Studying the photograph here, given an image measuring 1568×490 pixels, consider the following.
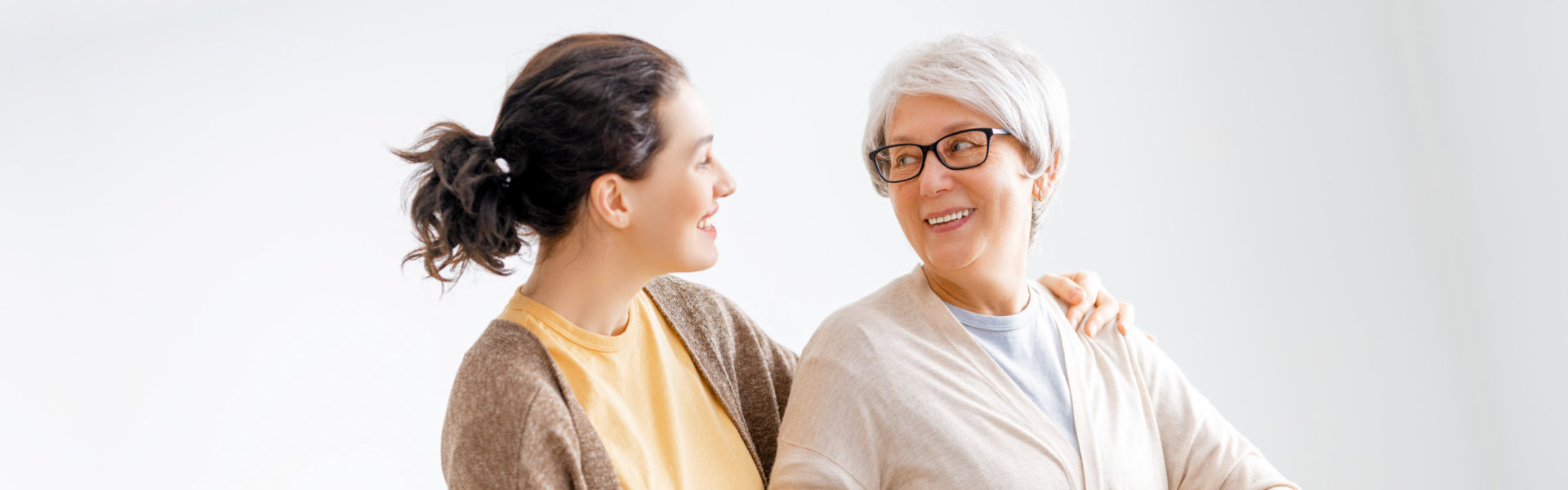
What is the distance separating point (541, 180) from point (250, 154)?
5.72 ft

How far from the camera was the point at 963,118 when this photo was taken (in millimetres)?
1612

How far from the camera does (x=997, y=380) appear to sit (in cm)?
161

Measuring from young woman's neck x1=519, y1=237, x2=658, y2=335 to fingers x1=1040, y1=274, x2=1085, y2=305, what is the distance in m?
0.77

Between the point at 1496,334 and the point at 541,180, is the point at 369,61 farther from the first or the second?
the point at 1496,334

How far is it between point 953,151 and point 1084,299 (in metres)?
0.42

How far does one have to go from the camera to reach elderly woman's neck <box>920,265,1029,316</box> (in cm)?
167

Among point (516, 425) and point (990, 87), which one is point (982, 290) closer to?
point (990, 87)

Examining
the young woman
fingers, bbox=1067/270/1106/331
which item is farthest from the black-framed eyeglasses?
fingers, bbox=1067/270/1106/331

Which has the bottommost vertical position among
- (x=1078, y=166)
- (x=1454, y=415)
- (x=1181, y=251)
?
(x=1454, y=415)

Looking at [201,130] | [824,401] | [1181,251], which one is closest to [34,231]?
[201,130]

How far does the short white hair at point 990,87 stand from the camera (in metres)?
1.61

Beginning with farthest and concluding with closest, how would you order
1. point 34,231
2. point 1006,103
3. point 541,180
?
point 34,231 < point 1006,103 < point 541,180

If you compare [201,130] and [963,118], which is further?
[201,130]

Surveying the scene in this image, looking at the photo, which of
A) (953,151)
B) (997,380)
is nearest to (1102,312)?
(997,380)
